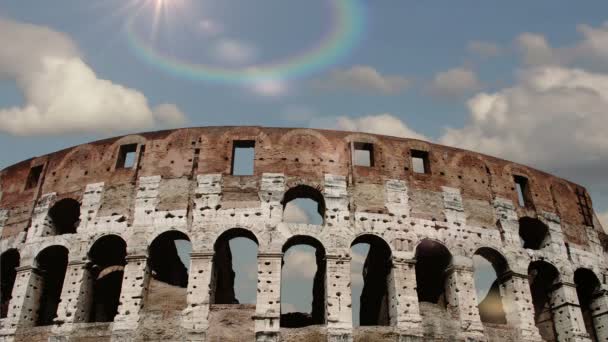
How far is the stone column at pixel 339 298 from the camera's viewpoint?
11.1 m

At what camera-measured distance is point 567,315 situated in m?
13.3

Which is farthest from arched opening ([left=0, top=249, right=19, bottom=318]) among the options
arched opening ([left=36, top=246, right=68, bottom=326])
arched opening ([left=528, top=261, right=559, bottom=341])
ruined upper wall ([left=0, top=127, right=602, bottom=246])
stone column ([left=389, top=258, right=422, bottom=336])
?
arched opening ([left=528, top=261, right=559, bottom=341])

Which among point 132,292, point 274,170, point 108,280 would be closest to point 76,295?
point 132,292

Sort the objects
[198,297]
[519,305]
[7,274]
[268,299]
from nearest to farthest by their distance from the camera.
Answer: [268,299], [198,297], [519,305], [7,274]

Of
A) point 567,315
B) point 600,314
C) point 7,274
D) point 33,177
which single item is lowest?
point 567,315

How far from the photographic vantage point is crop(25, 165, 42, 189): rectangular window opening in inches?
587

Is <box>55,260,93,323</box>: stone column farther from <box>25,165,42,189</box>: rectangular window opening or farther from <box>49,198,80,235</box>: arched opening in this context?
<box>25,165,42,189</box>: rectangular window opening

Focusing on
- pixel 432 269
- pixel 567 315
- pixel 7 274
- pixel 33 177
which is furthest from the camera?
pixel 33 177

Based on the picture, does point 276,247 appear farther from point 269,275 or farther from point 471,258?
point 471,258

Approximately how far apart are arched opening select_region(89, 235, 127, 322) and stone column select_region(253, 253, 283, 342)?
415cm

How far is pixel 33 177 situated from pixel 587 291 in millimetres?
16388

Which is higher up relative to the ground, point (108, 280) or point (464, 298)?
point (108, 280)

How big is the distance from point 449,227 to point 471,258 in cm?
92

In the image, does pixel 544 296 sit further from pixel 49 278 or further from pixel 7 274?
pixel 7 274
